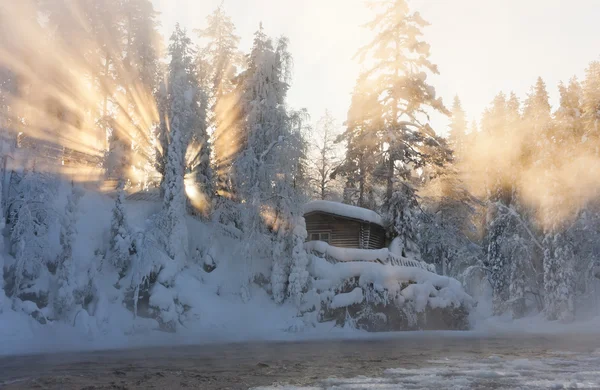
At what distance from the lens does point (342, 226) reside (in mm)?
35406

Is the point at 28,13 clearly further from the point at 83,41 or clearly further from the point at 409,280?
the point at 409,280

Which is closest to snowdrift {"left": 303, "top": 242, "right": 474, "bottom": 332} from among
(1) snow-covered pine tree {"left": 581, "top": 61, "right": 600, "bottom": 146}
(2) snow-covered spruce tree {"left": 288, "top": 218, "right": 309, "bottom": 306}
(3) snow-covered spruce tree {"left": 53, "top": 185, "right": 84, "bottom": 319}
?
(2) snow-covered spruce tree {"left": 288, "top": 218, "right": 309, "bottom": 306}

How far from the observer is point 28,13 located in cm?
2777

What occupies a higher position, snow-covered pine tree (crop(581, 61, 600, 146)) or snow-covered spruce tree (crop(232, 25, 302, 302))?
snow-covered pine tree (crop(581, 61, 600, 146))

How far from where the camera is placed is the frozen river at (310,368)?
10656mm

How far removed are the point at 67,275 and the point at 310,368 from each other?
11.6 m

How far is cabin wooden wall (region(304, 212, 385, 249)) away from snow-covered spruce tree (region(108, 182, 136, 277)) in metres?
13.8

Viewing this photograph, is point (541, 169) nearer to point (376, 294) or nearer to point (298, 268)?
point (376, 294)

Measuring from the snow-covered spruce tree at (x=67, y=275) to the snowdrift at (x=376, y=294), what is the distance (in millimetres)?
10244

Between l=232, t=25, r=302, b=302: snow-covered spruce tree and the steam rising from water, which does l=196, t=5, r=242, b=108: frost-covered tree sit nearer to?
l=232, t=25, r=302, b=302: snow-covered spruce tree

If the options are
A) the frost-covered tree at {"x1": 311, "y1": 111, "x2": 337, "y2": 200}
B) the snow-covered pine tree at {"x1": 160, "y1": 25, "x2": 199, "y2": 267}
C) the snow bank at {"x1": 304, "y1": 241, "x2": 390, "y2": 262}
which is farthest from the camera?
the frost-covered tree at {"x1": 311, "y1": 111, "x2": 337, "y2": 200}

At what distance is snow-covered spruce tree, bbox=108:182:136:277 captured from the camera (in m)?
23.2

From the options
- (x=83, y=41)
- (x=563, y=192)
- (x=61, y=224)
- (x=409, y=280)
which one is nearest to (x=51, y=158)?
(x=61, y=224)

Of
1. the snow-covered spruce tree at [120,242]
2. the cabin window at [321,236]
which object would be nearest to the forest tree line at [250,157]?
the snow-covered spruce tree at [120,242]
